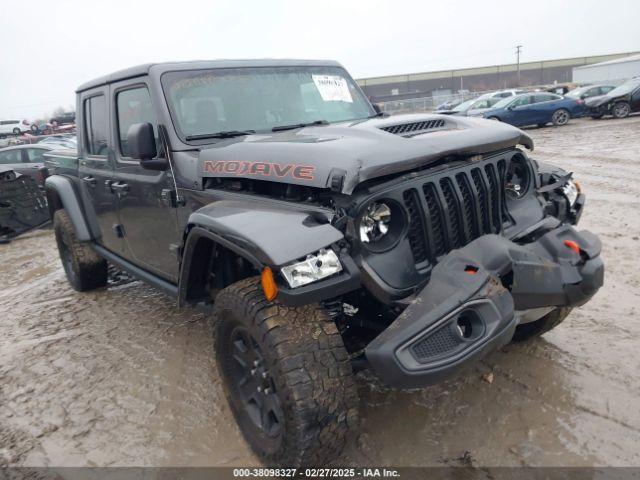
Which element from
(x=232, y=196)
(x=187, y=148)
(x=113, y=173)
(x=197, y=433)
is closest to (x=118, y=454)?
(x=197, y=433)

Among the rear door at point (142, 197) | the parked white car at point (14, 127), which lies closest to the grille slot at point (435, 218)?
the rear door at point (142, 197)

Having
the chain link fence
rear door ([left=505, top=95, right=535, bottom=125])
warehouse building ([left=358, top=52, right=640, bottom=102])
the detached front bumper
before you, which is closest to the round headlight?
the detached front bumper

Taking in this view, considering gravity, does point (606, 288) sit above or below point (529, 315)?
below

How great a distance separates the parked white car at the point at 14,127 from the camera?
116ft

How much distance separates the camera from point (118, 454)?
8.99 feet

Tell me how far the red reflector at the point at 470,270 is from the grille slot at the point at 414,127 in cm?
87

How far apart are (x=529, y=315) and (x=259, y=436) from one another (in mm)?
1482

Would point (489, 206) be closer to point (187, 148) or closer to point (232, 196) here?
point (232, 196)

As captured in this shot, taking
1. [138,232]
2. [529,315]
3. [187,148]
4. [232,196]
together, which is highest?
[187,148]

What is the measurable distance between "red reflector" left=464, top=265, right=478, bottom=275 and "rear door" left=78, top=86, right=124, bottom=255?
288 centimetres

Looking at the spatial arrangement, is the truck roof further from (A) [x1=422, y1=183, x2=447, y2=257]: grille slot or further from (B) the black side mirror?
(A) [x1=422, y1=183, x2=447, y2=257]: grille slot

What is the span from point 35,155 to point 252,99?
9.76m

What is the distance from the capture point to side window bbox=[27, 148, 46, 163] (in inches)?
434

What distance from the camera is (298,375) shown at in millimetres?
2055
